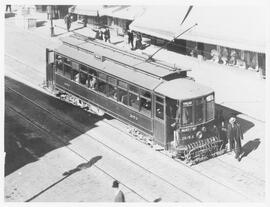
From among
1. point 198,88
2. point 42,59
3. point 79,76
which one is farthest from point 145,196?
point 42,59

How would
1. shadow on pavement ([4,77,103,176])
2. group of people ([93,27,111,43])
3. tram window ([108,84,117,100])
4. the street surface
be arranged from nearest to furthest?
the street surface, shadow on pavement ([4,77,103,176]), tram window ([108,84,117,100]), group of people ([93,27,111,43])

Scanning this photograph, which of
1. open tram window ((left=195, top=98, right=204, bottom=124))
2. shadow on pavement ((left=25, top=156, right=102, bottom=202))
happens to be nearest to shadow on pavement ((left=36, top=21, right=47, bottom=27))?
shadow on pavement ((left=25, top=156, right=102, bottom=202))

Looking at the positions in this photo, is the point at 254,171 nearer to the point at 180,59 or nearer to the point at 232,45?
the point at 232,45

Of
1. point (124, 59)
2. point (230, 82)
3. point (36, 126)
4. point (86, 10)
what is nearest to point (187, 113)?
point (124, 59)

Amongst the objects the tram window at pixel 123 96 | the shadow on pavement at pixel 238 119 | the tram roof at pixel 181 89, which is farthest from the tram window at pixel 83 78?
the shadow on pavement at pixel 238 119

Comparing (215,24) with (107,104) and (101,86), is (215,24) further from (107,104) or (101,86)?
(107,104)

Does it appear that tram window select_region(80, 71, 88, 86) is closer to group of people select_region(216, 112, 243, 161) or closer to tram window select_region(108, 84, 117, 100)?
tram window select_region(108, 84, 117, 100)
